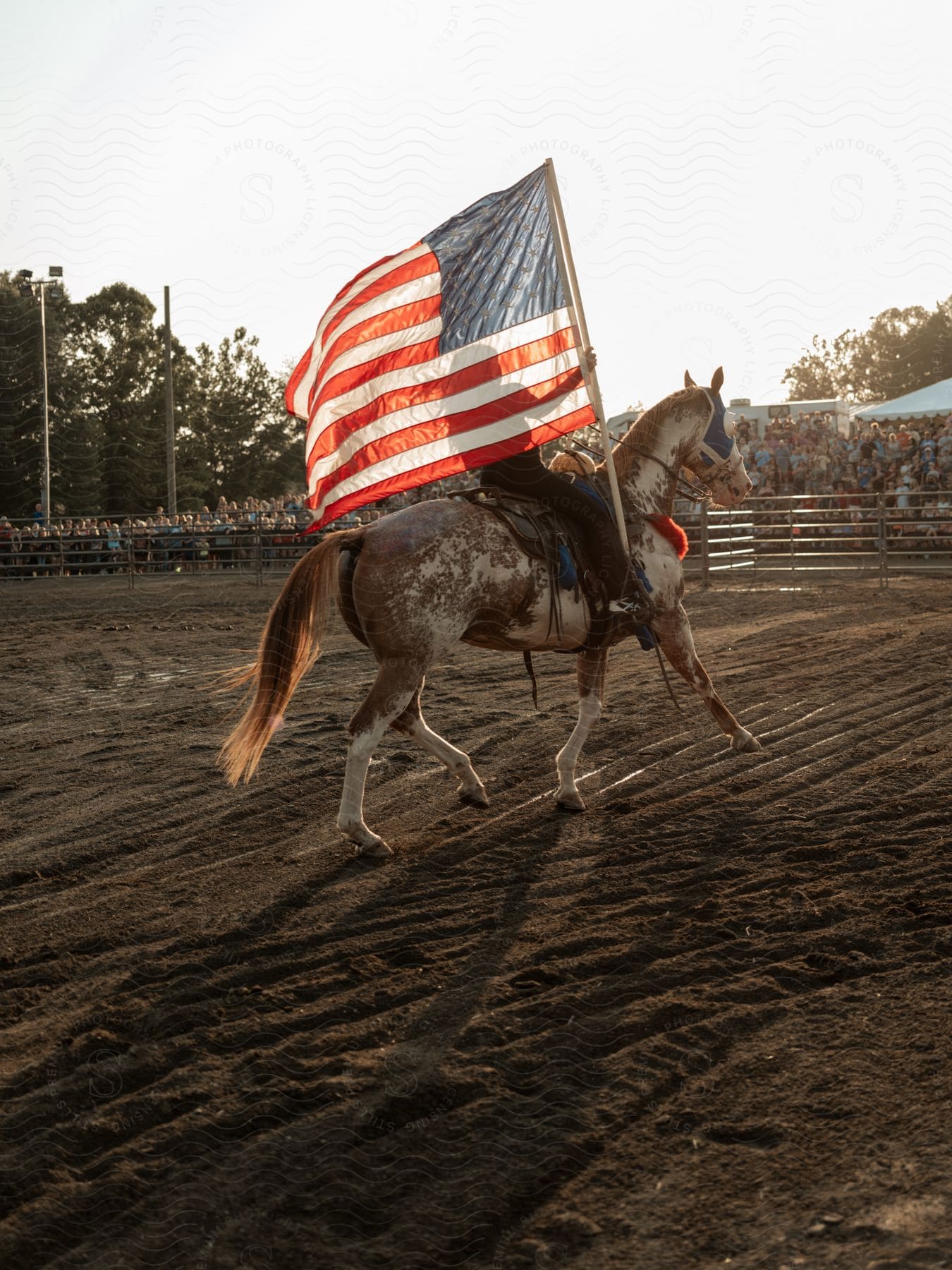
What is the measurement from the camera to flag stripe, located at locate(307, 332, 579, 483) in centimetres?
638

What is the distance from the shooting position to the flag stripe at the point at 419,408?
20.9 feet

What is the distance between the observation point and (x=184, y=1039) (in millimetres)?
3783

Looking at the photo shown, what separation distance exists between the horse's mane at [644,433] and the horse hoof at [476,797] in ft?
6.59

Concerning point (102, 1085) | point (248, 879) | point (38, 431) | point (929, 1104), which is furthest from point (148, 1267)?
point (38, 431)

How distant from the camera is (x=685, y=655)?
711cm

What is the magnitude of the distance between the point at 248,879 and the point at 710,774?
9.47ft

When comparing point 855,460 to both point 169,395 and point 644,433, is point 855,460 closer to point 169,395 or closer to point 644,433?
point 169,395

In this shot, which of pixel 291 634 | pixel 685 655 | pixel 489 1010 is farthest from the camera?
pixel 685 655

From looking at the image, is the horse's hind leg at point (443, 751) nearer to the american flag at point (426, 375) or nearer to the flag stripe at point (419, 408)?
the american flag at point (426, 375)

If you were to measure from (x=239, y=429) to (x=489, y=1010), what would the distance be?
1783 inches

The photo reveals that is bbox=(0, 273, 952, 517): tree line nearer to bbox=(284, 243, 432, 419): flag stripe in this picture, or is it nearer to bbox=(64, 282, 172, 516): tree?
bbox=(64, 282, 172, 516): tree

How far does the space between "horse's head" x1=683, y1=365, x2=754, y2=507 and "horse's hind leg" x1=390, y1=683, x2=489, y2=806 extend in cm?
235

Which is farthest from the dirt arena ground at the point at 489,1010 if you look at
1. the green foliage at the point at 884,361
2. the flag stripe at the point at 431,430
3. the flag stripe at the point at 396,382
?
the green foliage at the point at 884,361

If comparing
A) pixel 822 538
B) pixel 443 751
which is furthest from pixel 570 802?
pixel 822 538
